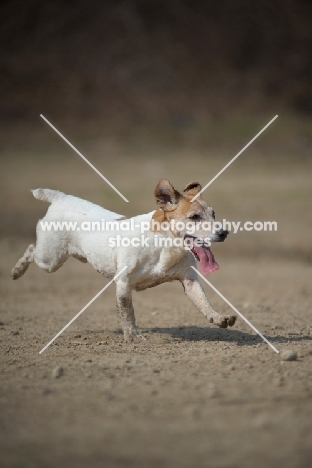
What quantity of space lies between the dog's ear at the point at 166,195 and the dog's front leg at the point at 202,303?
81 centimetres

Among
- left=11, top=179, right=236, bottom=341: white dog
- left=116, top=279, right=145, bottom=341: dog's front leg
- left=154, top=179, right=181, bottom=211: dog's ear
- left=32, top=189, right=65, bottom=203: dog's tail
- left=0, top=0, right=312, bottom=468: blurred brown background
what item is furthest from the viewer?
left=32, top=189, right=65, bottom=203: dog's tail

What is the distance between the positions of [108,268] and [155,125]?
24.8 metres

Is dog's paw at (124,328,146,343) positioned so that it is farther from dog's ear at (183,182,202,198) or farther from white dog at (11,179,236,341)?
dog's ear at (183,182,202,198)

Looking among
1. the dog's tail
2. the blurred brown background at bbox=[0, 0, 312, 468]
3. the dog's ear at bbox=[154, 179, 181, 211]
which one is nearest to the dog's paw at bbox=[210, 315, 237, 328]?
the blurred brown background at bbox=[0, 0, 312, 468]

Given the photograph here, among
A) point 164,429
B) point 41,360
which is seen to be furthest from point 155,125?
point 164,429

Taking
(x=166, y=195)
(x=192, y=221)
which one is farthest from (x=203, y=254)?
(x=166, y=195)

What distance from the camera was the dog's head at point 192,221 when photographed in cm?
801

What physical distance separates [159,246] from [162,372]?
1.78m

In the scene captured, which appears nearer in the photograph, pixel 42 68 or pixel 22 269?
pixel 22 269

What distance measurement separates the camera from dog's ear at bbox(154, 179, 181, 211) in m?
8.27

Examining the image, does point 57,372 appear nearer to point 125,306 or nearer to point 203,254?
point 125,306

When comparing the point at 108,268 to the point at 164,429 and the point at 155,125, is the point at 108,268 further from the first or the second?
the point at 155,125

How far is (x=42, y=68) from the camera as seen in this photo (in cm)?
3638

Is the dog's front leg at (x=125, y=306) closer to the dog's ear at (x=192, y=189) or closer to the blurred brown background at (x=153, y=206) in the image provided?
the blurred brown background at (x=153, y=206)
